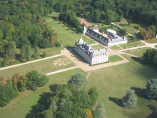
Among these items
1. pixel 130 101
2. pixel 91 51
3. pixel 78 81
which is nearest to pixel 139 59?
pixel 91 51

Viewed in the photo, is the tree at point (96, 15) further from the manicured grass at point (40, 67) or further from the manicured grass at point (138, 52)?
the manicured grass at point (40, 67)

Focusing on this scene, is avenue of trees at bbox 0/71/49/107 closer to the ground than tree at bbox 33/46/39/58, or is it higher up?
closer to the ground

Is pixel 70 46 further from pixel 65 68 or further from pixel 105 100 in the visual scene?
pixel 105 100

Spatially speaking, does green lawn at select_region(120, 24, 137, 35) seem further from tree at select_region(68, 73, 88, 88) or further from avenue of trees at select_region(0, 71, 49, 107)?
avenue of trees at select_region(0, 71, 49, 107)

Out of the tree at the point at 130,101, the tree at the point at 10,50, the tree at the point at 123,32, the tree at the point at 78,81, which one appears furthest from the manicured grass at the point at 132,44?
the tree at the point at 10,50

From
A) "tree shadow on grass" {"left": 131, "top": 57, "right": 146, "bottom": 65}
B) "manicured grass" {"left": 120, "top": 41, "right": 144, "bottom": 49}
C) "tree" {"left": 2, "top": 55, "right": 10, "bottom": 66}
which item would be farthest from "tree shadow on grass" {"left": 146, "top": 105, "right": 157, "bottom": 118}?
"tree" {"left": 2, "top": 55, "right": 10, "bottom": 66}

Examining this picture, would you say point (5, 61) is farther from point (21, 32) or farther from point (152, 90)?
point (152, 90)
